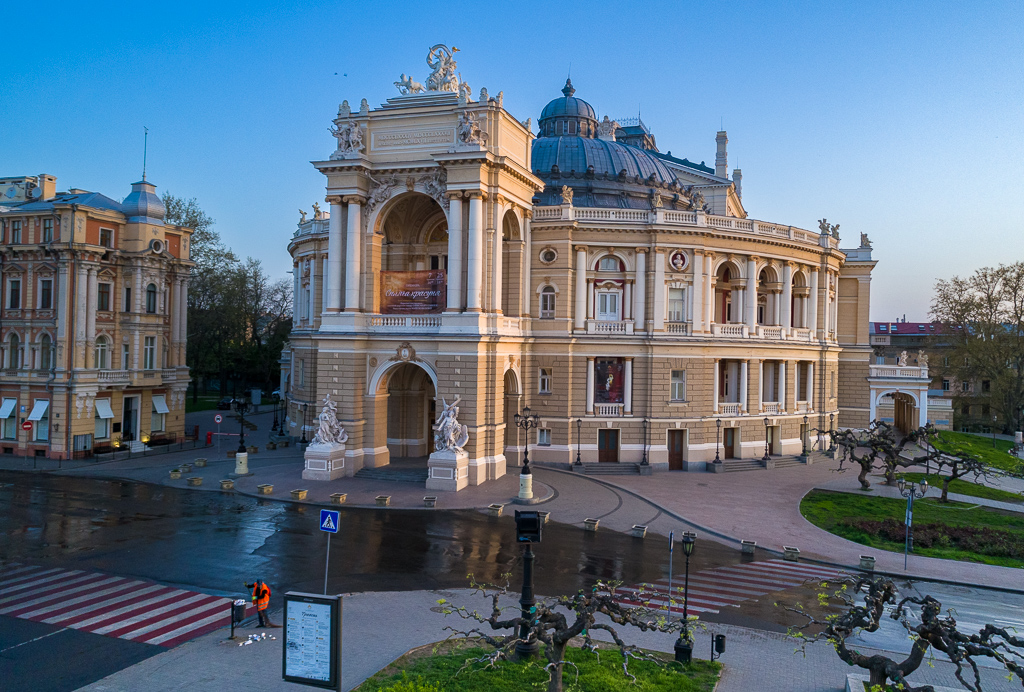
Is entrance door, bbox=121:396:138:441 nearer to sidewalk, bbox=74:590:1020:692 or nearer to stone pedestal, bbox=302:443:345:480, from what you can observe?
stone pedestal, bbox=302:443:345:480

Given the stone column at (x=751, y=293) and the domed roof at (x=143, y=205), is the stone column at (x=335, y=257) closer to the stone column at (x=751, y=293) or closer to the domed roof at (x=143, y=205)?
the domed roof at (x=143, y=205)

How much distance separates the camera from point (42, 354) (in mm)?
42000

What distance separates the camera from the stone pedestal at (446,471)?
32469 millimetres

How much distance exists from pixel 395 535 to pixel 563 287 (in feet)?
66.5

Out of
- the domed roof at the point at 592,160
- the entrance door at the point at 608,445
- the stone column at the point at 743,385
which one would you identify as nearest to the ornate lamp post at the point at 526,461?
the entrance door at the point at 608,445

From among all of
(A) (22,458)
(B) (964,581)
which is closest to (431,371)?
(B) (964,581)

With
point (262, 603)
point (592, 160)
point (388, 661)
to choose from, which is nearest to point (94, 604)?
point (262, 603)

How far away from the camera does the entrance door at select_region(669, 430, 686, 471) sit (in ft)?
135

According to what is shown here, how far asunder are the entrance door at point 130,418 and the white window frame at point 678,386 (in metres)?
34.6

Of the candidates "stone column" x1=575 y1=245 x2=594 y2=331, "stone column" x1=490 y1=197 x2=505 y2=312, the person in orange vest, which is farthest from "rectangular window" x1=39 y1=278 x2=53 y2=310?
the person in orange vest

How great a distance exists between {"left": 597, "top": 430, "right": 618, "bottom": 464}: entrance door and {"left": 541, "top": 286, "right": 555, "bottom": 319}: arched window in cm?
770

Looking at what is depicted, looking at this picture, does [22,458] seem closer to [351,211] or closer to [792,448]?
[351,211]

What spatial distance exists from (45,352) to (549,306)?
102 ft

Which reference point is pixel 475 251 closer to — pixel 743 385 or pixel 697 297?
pixel 697 297
